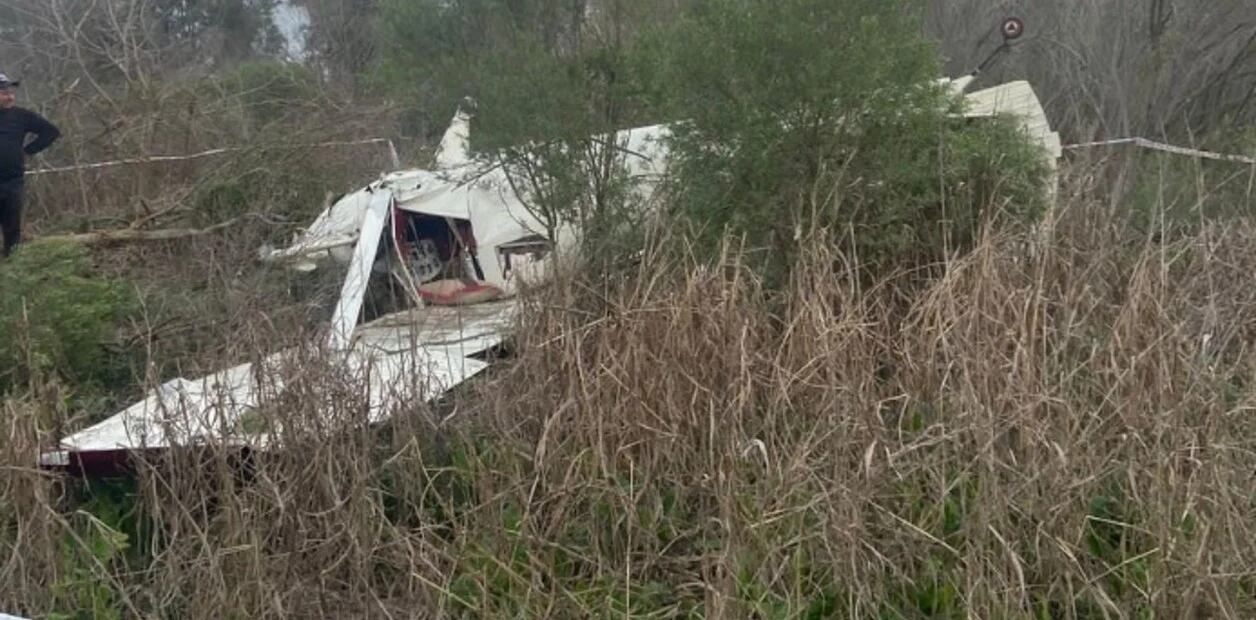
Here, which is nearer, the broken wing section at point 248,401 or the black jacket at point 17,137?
the broken wing section at point 248,401

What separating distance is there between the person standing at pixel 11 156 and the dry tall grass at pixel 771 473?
4.56 meters

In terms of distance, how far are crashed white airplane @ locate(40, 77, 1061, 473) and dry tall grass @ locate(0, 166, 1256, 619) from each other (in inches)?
6.2

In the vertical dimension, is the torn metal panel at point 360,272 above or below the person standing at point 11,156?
below

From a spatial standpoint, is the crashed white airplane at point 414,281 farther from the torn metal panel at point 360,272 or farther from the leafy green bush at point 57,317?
the leafy green bush at point 57,317

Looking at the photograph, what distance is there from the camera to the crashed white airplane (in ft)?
17.3

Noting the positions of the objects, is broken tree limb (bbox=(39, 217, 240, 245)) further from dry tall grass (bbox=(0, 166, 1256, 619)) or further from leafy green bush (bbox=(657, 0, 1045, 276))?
dry tall grass (bbox=(0, 166, 1256, 619))

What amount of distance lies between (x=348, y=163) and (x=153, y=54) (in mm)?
4200

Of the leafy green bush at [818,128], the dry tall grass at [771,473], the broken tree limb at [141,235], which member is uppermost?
the leafy green bush at [818,128]

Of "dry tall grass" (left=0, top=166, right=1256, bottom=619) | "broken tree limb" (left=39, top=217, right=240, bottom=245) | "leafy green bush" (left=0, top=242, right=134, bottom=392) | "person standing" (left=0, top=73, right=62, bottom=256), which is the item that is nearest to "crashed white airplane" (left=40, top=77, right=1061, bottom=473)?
"dry tall grass" (left=0, top=166, right=1256, bottom=619)

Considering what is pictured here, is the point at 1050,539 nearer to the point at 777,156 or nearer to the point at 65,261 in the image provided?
the point at 777,156

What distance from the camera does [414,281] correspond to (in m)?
8.34

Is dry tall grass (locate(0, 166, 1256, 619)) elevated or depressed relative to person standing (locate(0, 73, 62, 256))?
depressed

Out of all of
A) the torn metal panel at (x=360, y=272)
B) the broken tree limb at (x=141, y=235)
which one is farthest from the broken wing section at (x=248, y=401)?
the broken tree limb at (x=141, y=235)

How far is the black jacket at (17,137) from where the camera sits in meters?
9.52
